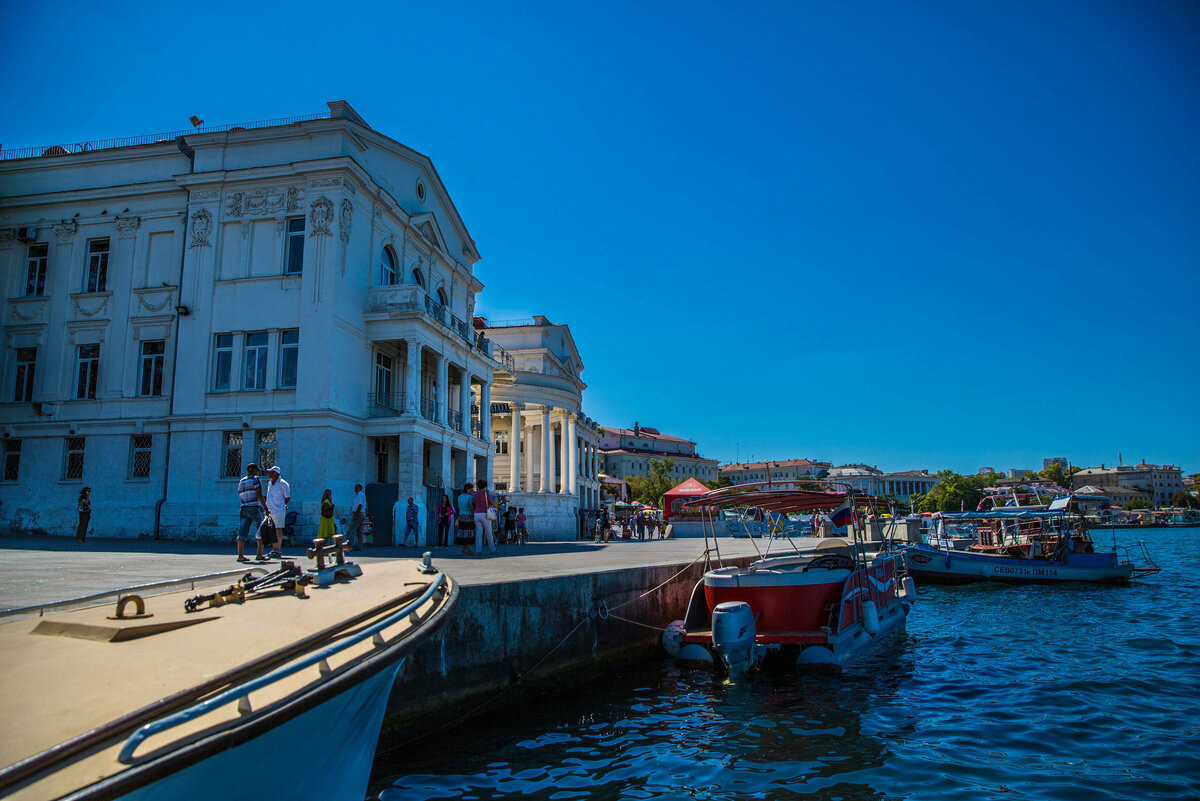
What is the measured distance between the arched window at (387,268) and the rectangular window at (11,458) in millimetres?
13555

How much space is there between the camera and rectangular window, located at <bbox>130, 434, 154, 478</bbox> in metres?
24.1

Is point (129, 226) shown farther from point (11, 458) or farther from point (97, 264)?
point (11, 458)

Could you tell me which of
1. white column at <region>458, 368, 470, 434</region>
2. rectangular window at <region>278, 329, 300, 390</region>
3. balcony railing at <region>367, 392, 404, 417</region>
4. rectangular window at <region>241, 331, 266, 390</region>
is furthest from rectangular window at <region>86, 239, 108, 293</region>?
white column at <region>458, 368, 470, 434</region>

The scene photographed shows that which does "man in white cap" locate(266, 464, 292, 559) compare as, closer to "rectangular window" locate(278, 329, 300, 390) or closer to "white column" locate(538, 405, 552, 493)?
"rectangular window" locate(278, 329, 300, 390)

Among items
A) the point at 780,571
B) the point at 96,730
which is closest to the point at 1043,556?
the point at 780,571

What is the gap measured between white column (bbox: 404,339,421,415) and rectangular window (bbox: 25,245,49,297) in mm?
13962

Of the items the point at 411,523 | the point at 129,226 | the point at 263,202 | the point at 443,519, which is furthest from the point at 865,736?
the point at 129,226

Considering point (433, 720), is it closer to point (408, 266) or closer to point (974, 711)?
point (974, 711)

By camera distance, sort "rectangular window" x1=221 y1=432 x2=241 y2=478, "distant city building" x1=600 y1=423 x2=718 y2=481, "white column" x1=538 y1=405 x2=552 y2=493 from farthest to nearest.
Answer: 1. "distant city building" x1=600 y1=423 x2=718 y2=481
2. "white column" x1=538 y1=405 x2=552 y2=493
3. "rectangular window" x1=221 y1=432 x2=241 y2=478

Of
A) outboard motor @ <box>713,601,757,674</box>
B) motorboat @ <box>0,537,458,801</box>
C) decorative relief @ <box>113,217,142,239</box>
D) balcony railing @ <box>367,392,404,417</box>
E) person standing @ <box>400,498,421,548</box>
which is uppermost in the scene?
decorative relief @ <box>113,217,142,239</box>

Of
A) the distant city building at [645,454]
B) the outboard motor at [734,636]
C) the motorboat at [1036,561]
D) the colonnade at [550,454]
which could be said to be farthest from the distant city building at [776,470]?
the outboard motor at [734,636]

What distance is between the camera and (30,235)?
86.3 ft

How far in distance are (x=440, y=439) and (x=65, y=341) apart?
13349 mm

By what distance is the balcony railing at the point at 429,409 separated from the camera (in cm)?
2758
